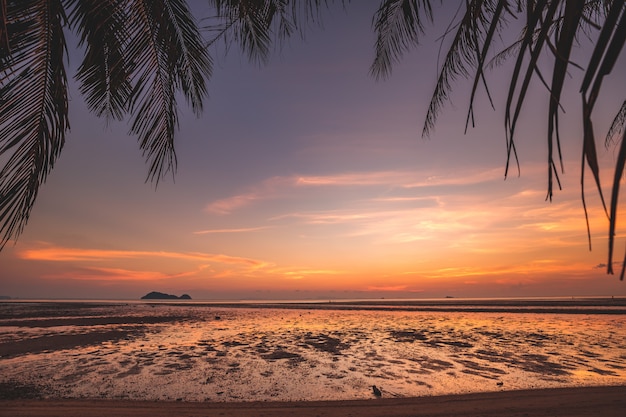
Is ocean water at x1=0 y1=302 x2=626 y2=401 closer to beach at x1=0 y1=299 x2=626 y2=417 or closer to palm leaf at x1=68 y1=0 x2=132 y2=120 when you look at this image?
beach at x1=0 y1=299 x2=626 y2=417

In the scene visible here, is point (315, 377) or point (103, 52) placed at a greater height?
point (103, 52)

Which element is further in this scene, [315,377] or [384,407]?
[315,377]

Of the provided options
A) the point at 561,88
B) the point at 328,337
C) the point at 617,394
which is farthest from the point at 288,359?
the point at 561,88

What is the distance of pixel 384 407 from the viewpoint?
15.0 feet

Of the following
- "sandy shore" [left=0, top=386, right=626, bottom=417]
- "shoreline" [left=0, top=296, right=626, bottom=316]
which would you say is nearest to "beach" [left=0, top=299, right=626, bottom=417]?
"sandy shore" [left=0, top=386, right=626, bottom=417]

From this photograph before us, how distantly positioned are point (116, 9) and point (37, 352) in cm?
867

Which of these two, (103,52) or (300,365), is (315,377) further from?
(103,52)

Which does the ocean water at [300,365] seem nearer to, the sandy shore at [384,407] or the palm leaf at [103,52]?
the sandy shore at [384,407]

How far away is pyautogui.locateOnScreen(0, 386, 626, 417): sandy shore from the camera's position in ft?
14.2

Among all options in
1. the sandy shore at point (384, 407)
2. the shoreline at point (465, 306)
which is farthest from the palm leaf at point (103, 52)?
the shoreline at point (465, 306)

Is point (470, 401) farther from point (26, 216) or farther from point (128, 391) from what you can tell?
point (26, 216)

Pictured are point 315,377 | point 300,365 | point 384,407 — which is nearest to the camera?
point 384,407

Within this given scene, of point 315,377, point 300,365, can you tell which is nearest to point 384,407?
point 315,377

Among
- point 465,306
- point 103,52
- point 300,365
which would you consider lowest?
point 465,306
